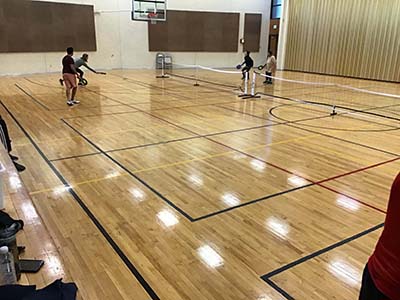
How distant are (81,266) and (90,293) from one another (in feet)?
1.33

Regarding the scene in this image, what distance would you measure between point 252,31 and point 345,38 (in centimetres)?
696

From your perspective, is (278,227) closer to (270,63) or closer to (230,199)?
(230,199)

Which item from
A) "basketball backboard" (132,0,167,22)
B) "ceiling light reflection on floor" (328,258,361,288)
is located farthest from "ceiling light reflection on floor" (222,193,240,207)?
"basketball backboard" (132,0,167,22)

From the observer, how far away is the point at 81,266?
10.4 ft

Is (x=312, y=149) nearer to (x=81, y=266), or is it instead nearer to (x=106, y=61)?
(x=81, y=266)

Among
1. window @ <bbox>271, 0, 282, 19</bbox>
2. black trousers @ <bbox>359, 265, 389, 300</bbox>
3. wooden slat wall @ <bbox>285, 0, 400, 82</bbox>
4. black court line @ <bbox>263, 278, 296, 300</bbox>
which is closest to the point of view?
black trousers @ <bbox>359, 265, 389, 300</bbox>

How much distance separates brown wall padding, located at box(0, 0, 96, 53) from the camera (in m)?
18.1

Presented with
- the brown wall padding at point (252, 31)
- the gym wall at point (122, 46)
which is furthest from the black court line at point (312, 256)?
the brown wall padding at point (252, 31)

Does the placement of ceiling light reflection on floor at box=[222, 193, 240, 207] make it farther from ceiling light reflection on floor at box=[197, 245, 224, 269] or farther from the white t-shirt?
the white t-shirt

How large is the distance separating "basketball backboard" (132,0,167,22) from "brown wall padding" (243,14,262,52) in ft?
A: 23.7

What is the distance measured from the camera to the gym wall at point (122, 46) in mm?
19297

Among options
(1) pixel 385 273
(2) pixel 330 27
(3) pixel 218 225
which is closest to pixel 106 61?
(2) pixel 330 27

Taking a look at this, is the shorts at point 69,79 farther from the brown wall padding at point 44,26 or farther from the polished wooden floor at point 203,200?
the brown wall padding at point 44,26

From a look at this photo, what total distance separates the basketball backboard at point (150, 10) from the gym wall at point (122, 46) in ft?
5.35
